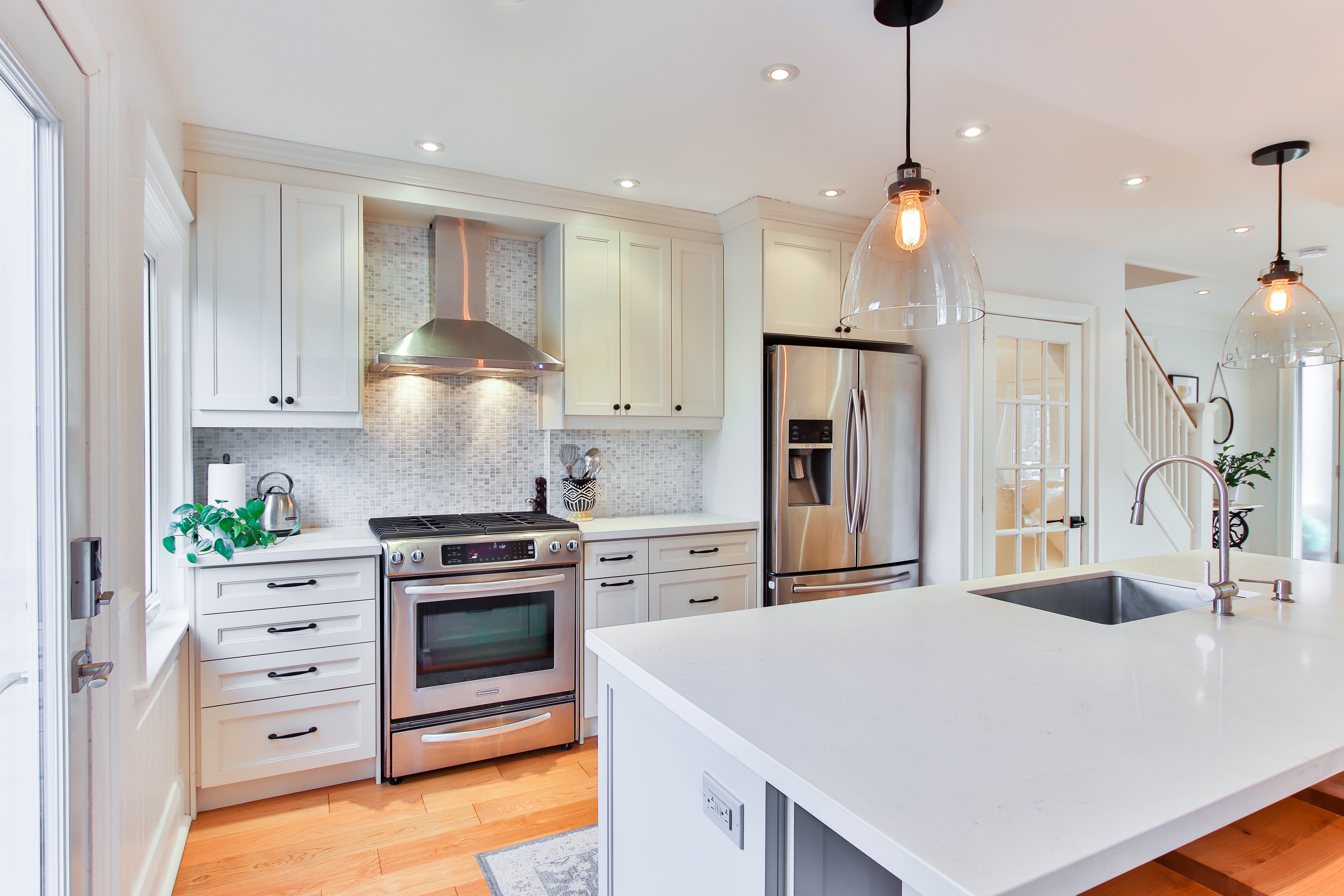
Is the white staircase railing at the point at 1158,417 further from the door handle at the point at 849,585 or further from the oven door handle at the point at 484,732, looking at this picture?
the oven door handle at the point at 484,732

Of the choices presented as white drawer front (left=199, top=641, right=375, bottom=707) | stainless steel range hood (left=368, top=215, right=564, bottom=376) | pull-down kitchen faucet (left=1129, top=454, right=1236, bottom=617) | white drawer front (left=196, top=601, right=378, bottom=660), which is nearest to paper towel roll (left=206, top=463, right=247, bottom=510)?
white drawer front (left=196, top=601, right=378, bottom=660)

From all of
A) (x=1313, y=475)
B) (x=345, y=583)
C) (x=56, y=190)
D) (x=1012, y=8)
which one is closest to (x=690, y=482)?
(x=345, y=583)

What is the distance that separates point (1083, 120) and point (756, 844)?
8.69ft

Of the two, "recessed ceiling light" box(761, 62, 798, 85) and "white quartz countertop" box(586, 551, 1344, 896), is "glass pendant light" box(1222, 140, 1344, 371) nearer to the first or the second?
"white quartz countertop" box(586, 551, 1344, 896)

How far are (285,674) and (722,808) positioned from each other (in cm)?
207

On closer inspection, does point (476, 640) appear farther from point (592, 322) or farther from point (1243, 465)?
point (1243, 465)

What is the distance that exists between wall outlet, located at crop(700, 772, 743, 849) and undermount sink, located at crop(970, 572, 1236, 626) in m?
1.22

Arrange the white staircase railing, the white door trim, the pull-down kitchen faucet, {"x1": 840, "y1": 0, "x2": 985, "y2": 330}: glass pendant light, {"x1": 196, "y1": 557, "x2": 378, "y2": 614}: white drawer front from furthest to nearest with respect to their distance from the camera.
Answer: the white staircase railing < the white door trim < {"x1": 196, "y1": 557, "x2": 378, "y2": 614}: white drawer front < the pull-down kitchen faucet < {"x1": 840, "y1": 0, "x2": 985, "y2": 330}: glass pendant light

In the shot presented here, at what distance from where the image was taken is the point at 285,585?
8.37ft

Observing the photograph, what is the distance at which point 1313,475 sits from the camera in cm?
629

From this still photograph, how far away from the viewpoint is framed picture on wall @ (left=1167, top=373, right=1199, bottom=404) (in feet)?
19.9

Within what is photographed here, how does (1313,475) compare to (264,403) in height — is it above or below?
below

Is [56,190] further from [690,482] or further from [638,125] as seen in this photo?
[690,482]

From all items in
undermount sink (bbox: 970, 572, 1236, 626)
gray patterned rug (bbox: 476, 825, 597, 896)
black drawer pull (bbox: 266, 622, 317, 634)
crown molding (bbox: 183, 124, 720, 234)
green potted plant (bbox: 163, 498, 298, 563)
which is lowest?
gray patterned rug (bbox: 476, 825, 597, 896)
